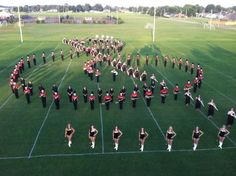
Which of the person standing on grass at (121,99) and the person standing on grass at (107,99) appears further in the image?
the person standing on grass at (121,99)

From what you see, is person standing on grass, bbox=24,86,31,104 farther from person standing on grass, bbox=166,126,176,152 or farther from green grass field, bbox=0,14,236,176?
person standing on grass, bbox=166,126,176,152

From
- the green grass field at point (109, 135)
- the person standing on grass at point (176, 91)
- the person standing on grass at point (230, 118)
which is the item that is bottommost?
the green grass field at point (109, 135)

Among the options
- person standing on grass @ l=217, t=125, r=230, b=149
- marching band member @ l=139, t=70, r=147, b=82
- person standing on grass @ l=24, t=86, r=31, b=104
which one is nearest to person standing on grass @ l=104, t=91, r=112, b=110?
person standing on grass @ l=24, t=86, r=31, b=104

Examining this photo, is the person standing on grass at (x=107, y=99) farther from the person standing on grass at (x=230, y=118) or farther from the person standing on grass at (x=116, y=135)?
the person standing on grass at (x=230, y=118)

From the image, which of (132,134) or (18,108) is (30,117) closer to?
(18,108)

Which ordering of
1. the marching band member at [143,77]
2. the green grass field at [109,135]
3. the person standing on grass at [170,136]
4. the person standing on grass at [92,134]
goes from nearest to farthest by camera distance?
the green grass field at [109,135], the person standing on grass at [170,136], the person standing on grass at [92,134], the marching band member at [143,77]

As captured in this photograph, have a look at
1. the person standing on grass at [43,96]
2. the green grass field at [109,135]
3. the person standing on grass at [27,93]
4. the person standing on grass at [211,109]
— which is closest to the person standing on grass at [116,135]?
the green grass field at [109,135]

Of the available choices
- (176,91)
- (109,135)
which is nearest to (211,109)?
(176,91)

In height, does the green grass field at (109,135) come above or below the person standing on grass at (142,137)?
below

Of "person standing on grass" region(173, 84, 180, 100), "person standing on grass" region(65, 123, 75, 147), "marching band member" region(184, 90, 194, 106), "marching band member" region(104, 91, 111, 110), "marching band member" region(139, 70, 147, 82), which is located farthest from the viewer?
"marching band member" region(139, 70, 147, 82)

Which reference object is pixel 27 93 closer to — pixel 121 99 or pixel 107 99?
pixel 107 99

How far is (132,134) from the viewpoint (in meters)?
13.8

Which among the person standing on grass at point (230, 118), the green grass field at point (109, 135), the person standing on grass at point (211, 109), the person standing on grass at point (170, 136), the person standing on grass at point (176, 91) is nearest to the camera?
the green grass field at point (109, 135)

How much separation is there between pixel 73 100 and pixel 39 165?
586cm
